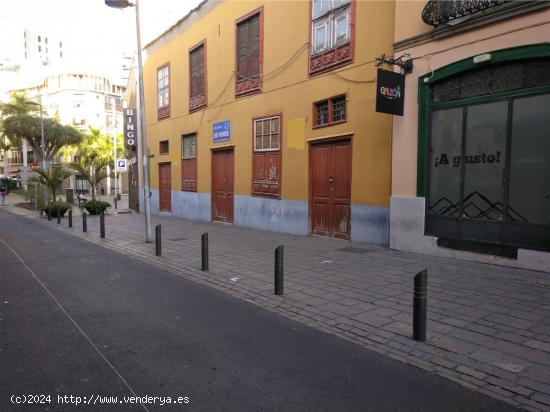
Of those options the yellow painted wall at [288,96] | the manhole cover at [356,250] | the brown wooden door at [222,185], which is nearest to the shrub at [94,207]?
the yellow painted wall at [288,96]

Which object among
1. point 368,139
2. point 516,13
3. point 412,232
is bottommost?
point 412,232

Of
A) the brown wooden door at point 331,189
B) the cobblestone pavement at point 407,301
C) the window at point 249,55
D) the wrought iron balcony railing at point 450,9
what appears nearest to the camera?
the cobblestone pavement at point 407,301

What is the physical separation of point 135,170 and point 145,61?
617cm

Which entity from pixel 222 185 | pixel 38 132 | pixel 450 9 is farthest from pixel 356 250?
pixel 38 132

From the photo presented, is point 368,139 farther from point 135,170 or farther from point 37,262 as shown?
point 135,170

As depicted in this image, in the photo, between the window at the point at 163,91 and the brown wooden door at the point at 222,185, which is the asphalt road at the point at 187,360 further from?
the window at the point at 163,91

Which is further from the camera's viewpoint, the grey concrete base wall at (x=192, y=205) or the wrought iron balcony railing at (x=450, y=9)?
the grey concrete base wall at (x=192, y=205)

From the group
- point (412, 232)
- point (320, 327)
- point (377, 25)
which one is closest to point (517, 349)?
point (320, 327)

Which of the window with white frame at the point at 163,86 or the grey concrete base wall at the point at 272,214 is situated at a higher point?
the window with white frame at the point at 163,86

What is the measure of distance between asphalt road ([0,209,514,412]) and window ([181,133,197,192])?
42.0ft

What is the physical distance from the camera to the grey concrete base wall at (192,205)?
18.6 meters

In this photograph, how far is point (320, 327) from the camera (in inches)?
209

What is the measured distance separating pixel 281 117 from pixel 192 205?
7.31m

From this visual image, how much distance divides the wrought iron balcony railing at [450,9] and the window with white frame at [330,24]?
111 inches
